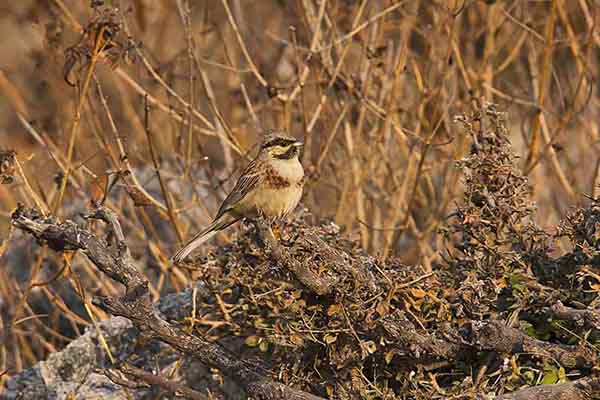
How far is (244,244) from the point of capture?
154 inches

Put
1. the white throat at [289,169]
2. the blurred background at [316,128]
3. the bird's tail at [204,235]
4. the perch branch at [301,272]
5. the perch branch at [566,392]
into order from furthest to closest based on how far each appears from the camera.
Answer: the blurred background at [316,128] → the white throat at [289,169] → the bird's tail at [204,235] → the perch branch at [301,272] → the perch branch at [566,392]

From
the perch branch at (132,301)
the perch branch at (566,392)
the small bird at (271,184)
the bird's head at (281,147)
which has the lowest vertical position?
the perch branch at (566,392)

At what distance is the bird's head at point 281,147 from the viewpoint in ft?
13.6

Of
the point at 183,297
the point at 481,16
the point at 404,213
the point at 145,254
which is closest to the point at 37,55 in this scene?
the point at 145,254

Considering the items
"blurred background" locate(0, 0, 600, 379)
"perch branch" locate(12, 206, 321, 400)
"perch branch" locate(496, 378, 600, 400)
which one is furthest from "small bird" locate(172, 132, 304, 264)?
"perch branch" locate(496, 378, 600, 400)

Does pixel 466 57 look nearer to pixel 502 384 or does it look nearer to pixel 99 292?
pixel 99 292

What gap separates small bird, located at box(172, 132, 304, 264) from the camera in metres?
4.09

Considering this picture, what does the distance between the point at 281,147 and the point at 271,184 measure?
0.17 m

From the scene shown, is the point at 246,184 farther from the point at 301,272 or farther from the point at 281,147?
the point at 301,272

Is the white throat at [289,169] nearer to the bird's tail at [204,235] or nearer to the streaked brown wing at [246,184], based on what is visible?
the streaked brown wing at [246,184]

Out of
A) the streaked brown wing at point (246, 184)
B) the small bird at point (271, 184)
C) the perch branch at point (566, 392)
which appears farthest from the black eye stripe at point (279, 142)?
the perch branch at point (566, 392)

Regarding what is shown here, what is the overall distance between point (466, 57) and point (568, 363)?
3.20 meters

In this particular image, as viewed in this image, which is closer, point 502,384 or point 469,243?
point 502,384

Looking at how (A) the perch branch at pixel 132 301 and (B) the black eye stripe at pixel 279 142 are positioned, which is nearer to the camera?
(A) the perch branch at pixel 132 301
